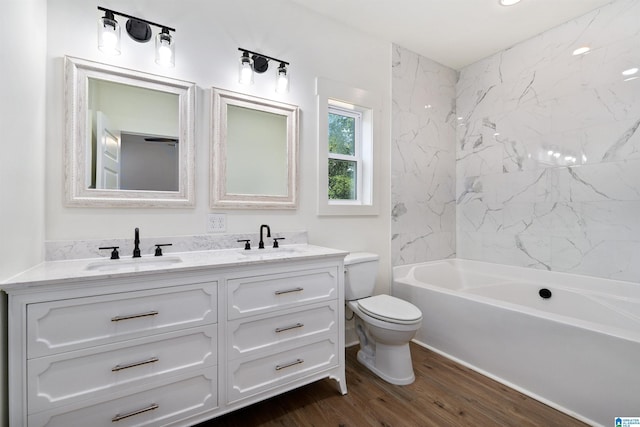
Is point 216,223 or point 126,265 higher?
point 216,223

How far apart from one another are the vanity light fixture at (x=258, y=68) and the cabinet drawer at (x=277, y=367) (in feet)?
5.57

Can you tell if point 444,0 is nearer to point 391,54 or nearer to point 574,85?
point 391,54

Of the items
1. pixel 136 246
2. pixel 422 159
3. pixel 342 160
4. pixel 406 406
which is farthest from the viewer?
pixel 422 159

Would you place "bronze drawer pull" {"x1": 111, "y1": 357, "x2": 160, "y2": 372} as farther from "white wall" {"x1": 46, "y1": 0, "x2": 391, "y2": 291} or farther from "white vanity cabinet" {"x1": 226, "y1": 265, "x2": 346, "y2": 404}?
"white wall" {"x1": 46, "y1": 0, "x2": 391, "y2": 291}

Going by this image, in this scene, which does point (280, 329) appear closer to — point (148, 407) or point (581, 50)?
point (148, 407)

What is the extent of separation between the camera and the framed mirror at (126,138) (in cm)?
148

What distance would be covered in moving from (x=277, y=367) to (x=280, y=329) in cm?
21

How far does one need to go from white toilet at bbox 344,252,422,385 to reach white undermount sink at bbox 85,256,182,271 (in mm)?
1185

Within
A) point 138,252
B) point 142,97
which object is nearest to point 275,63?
point 142,97

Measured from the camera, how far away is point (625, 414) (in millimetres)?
1440

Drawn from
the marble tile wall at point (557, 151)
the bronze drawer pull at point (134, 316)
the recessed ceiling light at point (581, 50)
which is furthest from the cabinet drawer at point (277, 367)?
the recessed ceiling light at point (581, 50)

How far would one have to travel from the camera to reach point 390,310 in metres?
1.95

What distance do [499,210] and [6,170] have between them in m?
3.44

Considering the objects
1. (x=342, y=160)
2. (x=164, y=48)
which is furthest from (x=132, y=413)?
(x=342, y=160)
